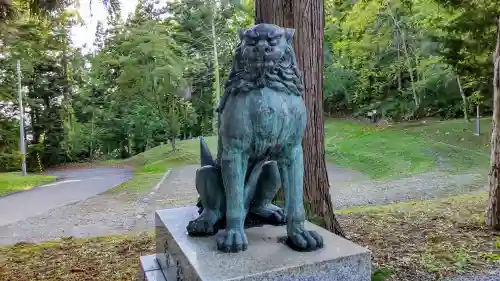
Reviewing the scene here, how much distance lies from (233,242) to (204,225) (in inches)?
11.8

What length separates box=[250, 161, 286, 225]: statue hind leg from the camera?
2389 mm

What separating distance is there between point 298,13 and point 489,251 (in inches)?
111

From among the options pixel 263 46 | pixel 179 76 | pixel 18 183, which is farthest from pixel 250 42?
pixel 179 76

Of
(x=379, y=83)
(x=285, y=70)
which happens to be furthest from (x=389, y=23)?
(x=285, y=70)

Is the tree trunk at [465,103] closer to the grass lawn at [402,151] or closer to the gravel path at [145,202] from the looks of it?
the grass lawn at [402,151]

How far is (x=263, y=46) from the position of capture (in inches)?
74.6

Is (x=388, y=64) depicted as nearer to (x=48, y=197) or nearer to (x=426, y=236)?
(x=48, y=197)

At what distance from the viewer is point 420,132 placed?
56.3ft

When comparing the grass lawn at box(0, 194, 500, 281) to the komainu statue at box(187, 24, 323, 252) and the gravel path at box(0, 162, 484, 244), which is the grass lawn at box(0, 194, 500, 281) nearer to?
the gravel path at box(0, 162, 484, 244)

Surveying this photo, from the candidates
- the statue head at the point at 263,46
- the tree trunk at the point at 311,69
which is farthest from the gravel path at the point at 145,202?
the statue head at the point at 263,46

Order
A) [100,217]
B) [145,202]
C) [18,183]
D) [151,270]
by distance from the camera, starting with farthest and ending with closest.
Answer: [18,183]
[145,202]
[100,217]
[151,270]

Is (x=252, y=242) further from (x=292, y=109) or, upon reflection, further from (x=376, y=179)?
(x=376, y=179)

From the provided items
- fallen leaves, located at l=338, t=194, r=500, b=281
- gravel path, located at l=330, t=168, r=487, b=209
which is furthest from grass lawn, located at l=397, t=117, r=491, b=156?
fallen leaves, located at l=338, t=194, r=500, b=281

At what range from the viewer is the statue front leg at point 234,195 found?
2.03 m
